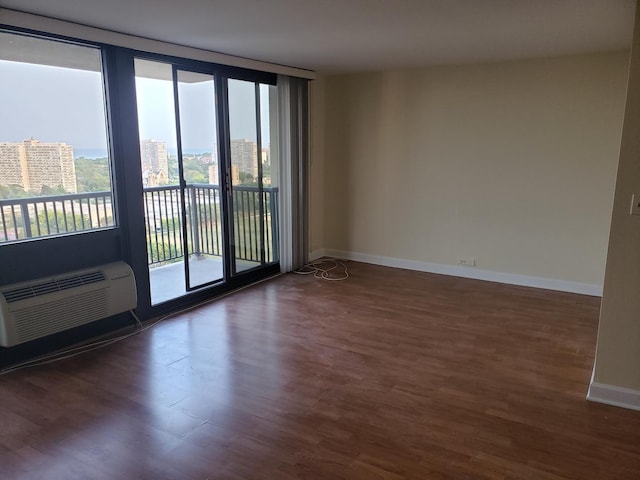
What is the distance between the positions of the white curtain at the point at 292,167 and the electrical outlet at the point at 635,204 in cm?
345

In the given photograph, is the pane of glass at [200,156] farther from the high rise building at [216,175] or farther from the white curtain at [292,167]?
the white curtain at [292,167]

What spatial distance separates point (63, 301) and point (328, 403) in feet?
6.63

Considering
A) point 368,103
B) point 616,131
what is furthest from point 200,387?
point 616,131

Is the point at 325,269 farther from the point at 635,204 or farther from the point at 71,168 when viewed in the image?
the point at 635,204

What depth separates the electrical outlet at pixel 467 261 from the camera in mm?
5235

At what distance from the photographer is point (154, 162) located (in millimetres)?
4477

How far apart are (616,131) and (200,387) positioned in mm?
4273

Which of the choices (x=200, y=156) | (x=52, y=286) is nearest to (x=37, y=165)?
(x=52, y=286)

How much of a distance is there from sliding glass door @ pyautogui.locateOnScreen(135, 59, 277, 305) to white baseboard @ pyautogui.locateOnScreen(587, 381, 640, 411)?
333 centimetres

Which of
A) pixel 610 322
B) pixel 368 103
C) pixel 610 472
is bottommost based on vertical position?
pixel 610 472

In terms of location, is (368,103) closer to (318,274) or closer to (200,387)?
(318,274)

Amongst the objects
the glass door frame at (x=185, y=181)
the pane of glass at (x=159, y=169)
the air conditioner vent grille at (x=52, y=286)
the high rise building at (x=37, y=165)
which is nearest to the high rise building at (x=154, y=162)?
the pane of glass at (x=159, y=169)

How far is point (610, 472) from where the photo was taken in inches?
83.4

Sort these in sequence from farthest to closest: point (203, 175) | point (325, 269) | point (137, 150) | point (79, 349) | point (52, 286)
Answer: point (325, 269) < point (203, 175) < point (137, 150) < point (79, 349) < point (52, 286)
